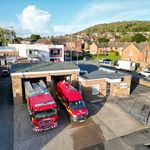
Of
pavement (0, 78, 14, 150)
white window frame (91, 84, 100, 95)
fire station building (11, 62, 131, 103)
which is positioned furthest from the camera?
white window frame (91, 84, 100, 95)

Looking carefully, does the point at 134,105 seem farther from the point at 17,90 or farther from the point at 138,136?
the point at 17,90

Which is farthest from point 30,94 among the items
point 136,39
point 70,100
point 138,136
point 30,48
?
point 136,39

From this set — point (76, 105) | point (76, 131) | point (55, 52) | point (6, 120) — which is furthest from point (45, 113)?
point (55, 52)

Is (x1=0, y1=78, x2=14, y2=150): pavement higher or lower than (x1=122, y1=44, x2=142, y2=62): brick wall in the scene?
lower

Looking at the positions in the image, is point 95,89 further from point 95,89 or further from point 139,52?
point 139,52

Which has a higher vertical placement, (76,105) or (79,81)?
(79,81)

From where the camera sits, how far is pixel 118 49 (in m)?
75.6

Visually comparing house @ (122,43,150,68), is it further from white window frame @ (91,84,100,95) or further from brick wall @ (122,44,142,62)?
white window frame @ (91,84,100,95)

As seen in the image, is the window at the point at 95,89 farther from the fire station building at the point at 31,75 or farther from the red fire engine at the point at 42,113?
the red fire engine at the point at 42,113

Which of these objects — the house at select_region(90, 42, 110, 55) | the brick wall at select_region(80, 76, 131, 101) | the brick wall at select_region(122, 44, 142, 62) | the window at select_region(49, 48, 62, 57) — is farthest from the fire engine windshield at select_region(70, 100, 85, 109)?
the house at select_region(90, 42, 110, 55)

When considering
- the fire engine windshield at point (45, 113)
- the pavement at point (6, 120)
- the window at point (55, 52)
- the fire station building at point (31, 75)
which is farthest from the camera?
the window at point (55, 52)

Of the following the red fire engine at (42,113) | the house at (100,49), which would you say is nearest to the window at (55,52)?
the house at (100,49)

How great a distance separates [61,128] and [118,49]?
68418mm

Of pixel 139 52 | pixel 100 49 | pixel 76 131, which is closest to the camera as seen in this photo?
pixel 76 131
